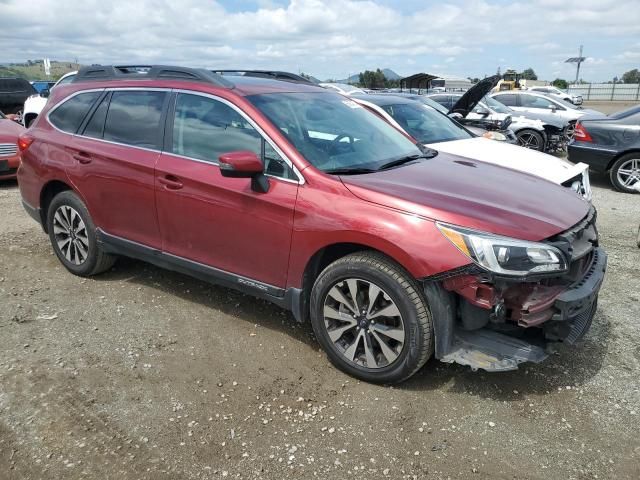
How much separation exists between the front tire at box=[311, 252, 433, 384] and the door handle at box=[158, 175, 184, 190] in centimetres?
126

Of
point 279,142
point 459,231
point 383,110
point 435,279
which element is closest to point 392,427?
point 435,279

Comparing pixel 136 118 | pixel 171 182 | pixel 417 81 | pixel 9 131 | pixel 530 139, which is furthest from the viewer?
pixel 417 81

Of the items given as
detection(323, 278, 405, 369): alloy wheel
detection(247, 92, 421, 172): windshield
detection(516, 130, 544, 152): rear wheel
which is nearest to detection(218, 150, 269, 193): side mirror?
detection(247, 92, 421, 172): windshield

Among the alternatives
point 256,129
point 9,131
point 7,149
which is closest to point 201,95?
point 256,129

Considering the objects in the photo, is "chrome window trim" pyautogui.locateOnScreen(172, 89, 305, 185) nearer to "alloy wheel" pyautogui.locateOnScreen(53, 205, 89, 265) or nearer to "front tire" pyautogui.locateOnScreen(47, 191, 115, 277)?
"front tire" pyautogui.locateOnScreen(47, 191, 115, 277)

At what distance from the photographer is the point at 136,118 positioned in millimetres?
4227

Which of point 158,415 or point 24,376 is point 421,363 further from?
point 24,376

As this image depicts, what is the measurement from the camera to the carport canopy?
28250mm

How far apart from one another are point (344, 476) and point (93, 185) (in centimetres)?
311

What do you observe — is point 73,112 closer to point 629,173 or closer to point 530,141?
point 629,173

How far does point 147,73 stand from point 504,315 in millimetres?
3304

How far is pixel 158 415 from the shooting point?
9.93ft

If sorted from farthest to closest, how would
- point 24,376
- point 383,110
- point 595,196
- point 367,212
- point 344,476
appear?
point 595,196, point 383,110, point 24,376, point 367,212, point 344,476

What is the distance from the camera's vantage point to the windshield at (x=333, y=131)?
3.57 metres
